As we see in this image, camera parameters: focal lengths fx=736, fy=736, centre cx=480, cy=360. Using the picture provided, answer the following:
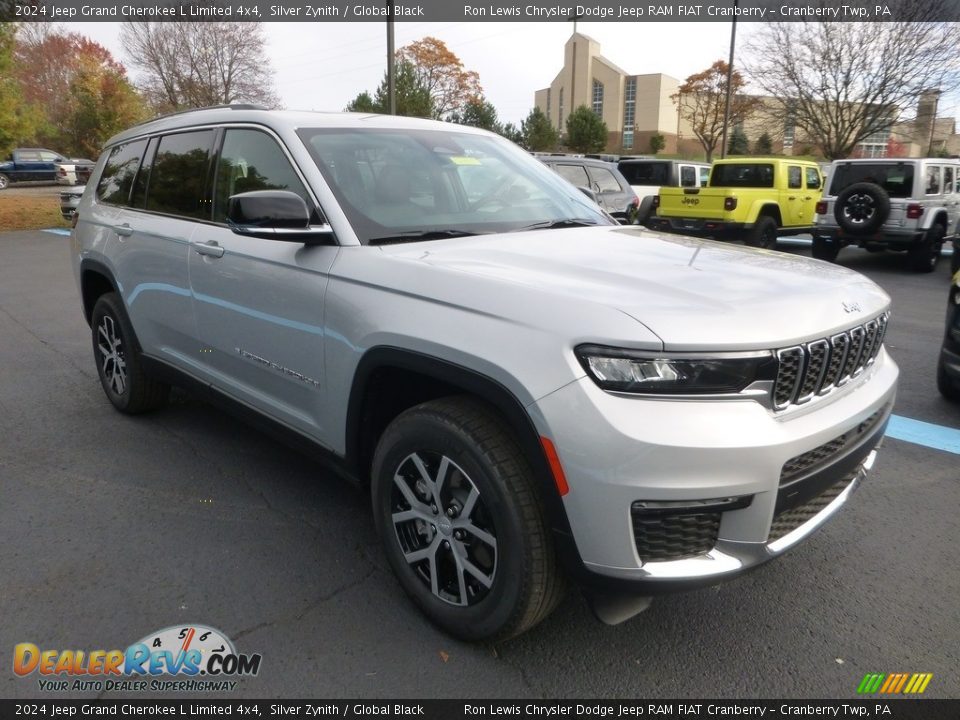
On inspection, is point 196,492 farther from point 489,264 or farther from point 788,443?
point 788,443

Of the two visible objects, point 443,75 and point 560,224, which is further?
point 443,75

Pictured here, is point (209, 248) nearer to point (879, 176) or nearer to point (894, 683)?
point (894, 683)

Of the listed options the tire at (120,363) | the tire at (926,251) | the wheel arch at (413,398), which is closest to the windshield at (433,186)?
the wheel arch at (413,398)

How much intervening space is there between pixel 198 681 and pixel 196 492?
4.75 feet

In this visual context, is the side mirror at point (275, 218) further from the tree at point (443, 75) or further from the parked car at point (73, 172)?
the tree at point (443, 75)

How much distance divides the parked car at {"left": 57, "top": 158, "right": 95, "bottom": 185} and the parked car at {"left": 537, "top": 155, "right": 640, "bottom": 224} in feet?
90.4

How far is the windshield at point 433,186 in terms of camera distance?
2.97 meters

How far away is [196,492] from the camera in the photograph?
A: 3705 mm

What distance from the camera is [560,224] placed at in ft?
11.2

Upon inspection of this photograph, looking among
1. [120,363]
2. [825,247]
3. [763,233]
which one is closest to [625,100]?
[763,233]

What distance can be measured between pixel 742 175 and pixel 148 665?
14555 mm

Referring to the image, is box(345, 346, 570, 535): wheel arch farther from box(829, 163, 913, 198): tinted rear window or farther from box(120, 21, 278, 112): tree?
box(120, 21, 278, 112): tree

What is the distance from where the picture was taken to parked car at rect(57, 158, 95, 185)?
32419 mm

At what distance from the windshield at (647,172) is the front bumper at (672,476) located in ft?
54.7
